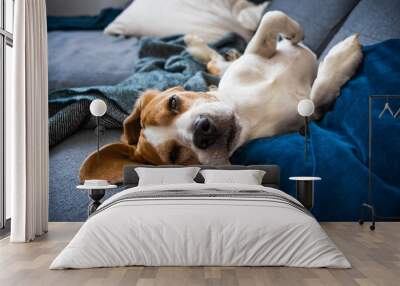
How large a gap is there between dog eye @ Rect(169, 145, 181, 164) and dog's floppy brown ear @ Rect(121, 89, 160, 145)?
1.40 feet

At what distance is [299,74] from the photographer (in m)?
6.03

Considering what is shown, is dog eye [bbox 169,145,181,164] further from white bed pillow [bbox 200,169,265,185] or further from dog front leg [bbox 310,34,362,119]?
dog front leg [bbox 310,34,362,119]

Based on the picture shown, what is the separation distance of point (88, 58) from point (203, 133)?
5.50ft

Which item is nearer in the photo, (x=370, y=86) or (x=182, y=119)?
(x=182, y=119)

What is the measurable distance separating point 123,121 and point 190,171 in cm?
101

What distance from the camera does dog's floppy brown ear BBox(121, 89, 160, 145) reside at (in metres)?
5.91

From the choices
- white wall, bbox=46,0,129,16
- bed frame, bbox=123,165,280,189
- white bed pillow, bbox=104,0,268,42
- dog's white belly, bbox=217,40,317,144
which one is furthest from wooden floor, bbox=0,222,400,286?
white wall, bbox=46,0,129,16

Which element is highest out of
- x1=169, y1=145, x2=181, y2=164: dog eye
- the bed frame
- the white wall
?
the white wall

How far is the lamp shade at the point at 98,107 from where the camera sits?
573 centimetres

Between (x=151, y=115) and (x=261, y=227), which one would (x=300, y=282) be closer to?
(x=261, y=227)

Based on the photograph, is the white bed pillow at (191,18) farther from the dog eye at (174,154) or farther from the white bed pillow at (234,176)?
the white bed pillow at (234,176)

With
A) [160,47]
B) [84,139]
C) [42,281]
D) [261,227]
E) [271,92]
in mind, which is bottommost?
[42,281]

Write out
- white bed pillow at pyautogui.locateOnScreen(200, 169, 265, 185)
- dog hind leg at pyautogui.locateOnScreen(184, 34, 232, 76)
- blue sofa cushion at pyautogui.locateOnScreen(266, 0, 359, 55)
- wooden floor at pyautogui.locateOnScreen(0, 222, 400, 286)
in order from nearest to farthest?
wooden floor at pyautogui.locateOnScreen(0, 222, 400, 286) < white bed pillow at pyautogui.locateOnScreen(200, 169, 265, 185) < blue sofa cushion at pyautogui.locateOnScreen(266, 0, 359, 55) < dog hind leg at pyautogui.locateOnScreen(184, 34, 232, 76)

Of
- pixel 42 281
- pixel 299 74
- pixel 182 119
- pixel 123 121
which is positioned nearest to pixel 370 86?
pixel 299 74
